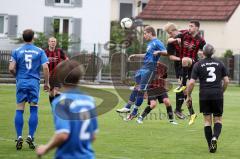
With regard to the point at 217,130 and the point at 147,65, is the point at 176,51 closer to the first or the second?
the point at 147,65

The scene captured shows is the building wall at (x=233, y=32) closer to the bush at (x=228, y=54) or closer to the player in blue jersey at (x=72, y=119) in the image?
the bush at (x=228, y=54)

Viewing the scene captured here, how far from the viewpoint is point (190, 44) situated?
19.6 m

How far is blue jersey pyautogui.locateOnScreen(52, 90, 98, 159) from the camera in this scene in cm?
800

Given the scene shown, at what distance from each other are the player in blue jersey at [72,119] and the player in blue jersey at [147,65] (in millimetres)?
10699

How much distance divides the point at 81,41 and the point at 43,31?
8.75 ft

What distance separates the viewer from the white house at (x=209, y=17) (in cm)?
5250

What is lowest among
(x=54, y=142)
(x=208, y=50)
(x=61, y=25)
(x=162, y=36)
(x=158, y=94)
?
(x=158, y=94)

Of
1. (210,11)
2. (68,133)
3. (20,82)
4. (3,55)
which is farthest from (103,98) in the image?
(210,11)

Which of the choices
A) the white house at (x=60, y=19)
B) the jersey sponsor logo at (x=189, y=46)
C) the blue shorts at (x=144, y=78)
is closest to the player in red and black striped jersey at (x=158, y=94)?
the blue shorts at (x=144, y=78)

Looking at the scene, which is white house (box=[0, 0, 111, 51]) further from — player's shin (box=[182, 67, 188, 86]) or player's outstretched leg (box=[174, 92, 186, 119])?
player's shin (box=[182, 67, 188, 86])

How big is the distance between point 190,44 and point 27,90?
649cm

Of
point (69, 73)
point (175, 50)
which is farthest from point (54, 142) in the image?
point (175, 50)

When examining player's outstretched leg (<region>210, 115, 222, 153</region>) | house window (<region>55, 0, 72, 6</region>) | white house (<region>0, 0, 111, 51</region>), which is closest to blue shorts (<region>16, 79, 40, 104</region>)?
player's outstretched leg (<region>210, 115, 222, 153</region>)

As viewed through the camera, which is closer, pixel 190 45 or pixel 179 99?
pixel 190 45
